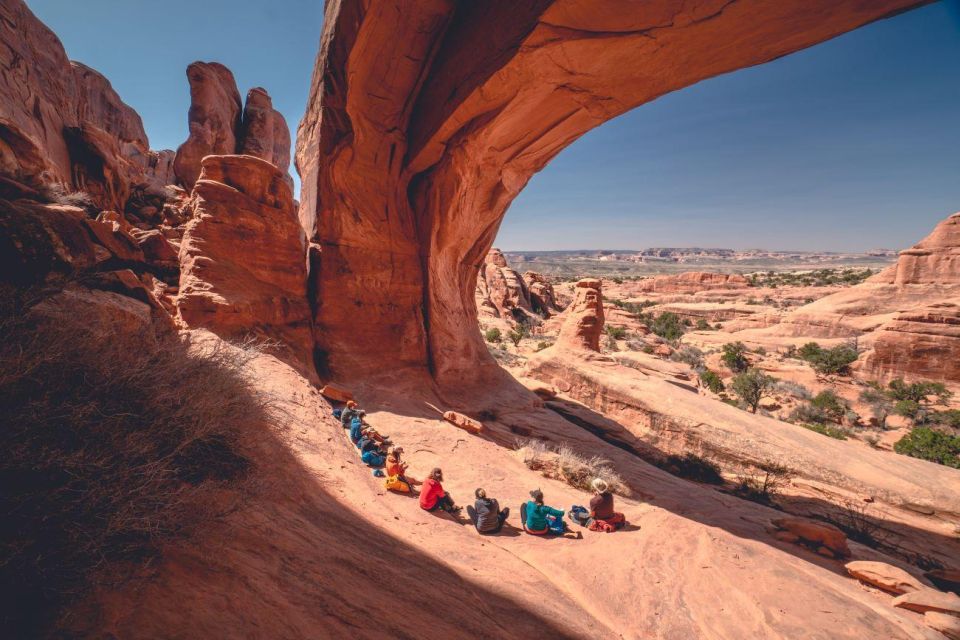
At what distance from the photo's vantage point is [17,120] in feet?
31.4

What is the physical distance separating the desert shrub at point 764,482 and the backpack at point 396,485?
8.07m

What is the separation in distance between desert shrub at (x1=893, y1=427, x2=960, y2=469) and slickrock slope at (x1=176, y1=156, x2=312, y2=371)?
735 inches

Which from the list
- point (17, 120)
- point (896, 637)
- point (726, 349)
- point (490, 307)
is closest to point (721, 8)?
point (896, 637)

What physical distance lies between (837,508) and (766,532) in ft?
12.3

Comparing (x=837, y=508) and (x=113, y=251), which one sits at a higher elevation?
(x=113, y=251)

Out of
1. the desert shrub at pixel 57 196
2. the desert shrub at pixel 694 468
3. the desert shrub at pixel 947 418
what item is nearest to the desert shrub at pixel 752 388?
the desert shrub at pixel 947 418

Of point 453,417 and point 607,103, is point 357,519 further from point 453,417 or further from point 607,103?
point 607,103

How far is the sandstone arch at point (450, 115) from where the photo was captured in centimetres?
541

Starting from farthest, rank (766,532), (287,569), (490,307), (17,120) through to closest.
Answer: (490,307)
(17,120)
(766,532)
(287,569)

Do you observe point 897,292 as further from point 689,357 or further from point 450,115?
point 450,115

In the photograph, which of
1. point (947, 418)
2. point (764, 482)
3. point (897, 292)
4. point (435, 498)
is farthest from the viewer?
point (897, 292)

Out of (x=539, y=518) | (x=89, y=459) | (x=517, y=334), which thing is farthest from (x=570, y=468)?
(x=517, y=334)

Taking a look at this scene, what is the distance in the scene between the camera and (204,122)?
25.1 m

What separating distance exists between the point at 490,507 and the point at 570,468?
2.81 meters
